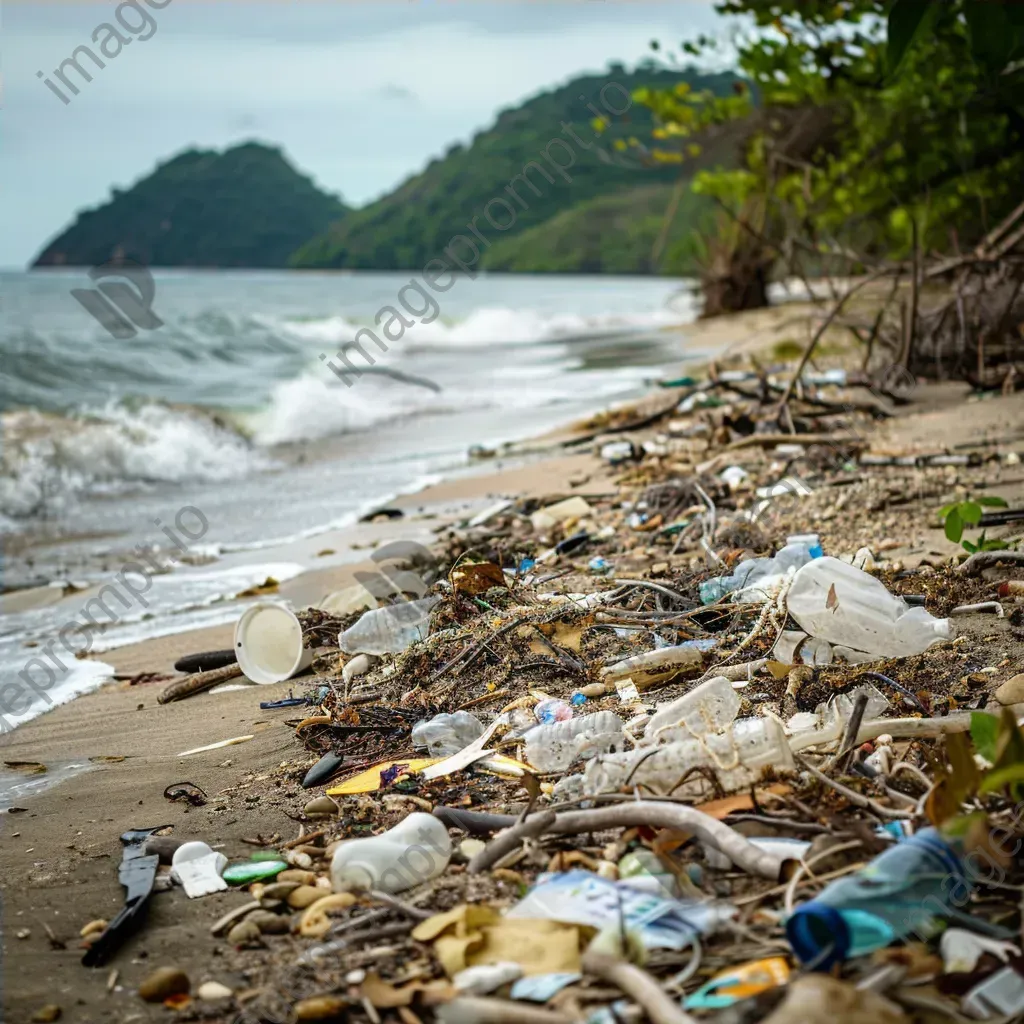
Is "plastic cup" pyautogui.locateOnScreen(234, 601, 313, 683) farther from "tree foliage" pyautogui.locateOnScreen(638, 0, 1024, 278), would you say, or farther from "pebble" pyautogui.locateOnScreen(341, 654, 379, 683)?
"tree foliage" pyautogui.locateOnScreen(638, 0, 1024, 278)

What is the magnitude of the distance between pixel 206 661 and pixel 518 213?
63409mm

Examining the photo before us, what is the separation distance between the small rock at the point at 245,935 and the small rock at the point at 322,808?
492 mm

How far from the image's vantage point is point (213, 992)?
182 cm

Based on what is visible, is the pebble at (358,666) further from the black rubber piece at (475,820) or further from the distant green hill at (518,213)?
the distant green hill at (518,213)

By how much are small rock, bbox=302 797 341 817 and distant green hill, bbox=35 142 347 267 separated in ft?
154

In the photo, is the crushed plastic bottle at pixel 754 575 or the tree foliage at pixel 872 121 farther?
the tree foliage at pixel 872 121

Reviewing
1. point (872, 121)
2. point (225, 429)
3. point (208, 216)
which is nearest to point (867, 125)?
point (872, 121)

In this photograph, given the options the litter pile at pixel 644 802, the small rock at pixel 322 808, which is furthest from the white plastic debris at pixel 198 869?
the small rock at pixel 322 808

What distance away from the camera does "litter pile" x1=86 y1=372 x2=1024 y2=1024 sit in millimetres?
1650

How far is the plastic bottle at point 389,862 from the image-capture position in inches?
82.1

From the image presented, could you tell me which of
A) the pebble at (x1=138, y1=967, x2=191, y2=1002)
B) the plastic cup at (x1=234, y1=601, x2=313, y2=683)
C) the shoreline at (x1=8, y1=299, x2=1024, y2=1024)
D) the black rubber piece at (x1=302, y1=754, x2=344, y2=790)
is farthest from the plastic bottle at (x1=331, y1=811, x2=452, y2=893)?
the plastic cup at (x1=234, y1=601, x2=313, y2=683)

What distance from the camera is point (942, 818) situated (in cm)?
183

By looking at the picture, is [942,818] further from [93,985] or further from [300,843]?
[93,985]

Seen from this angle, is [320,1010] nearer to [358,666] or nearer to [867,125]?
[358,666]
